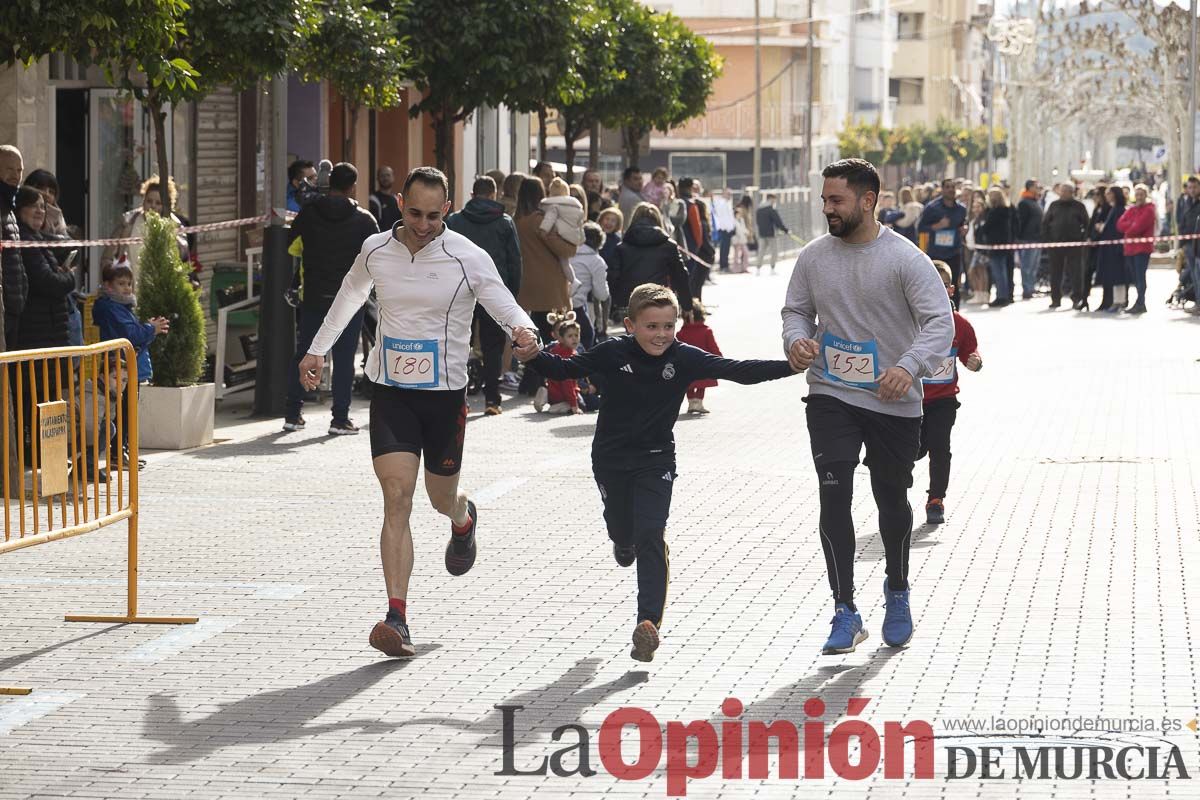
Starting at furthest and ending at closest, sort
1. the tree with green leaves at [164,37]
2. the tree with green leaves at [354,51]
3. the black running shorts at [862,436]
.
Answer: the tree with green leaves at [354,51], the tree with green leaves at [164,37], the black running shorts at [862,436]

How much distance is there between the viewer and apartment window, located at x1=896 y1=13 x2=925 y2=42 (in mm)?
110250

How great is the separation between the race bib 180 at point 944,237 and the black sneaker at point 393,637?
21340mm

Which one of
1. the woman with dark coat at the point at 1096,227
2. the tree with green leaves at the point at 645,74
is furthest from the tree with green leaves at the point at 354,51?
the woman with dark coat at the point at 1096,227

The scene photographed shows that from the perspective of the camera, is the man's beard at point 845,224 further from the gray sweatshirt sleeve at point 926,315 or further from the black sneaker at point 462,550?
the black sneaker at point 462,550

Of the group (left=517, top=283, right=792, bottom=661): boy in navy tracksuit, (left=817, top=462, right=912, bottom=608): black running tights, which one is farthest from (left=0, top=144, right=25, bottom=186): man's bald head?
(left=817, top=462, right=912, bottom=608): black running tights

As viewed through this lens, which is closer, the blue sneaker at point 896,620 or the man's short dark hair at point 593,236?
the blue sneaker at point 896,620

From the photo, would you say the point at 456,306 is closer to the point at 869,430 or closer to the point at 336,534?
the point at 869,430

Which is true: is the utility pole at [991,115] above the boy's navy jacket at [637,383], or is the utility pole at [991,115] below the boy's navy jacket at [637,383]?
above

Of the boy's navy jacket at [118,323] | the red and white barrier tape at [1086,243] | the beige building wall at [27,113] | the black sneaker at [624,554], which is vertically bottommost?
the black sneaker at [624,554]

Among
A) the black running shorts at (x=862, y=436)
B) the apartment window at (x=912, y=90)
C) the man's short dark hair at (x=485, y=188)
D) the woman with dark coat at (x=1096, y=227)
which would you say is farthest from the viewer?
the apartment window at (x=912, y=90)

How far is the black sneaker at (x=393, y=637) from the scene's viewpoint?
7.41m

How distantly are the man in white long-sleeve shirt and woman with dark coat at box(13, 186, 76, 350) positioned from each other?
185 inches

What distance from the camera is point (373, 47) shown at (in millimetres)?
17812

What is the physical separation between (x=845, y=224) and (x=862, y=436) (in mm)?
764
